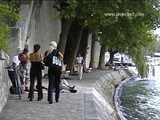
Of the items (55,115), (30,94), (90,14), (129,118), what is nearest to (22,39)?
(90,14)

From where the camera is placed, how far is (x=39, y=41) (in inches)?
1233

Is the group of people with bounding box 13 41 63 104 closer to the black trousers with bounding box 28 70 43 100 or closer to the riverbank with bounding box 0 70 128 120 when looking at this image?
the black trousers with bounding box 28 70 43 100

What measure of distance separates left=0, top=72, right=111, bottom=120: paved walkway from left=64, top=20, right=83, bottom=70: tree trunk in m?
13.2

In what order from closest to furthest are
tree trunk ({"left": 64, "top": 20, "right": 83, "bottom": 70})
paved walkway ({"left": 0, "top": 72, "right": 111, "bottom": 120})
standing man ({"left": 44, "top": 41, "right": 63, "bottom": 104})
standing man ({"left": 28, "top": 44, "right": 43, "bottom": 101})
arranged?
paved walkway ({"left": 0, "top": 72, "right": 111, "bottom": 120}), standing man ({"left": 44, "top": 41, "right": 63, "bottom": 104}), standing man ({"left": 28, "top": 44, "right": 43, "bottom": 101}), tree trunk ({"left": 64, "top": 20, "right": 83, "bottom": 70})

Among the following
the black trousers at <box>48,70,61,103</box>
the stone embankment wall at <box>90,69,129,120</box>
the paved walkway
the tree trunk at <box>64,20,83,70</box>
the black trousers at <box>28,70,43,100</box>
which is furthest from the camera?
the tree trunk at <box>64,20,83,70</box>

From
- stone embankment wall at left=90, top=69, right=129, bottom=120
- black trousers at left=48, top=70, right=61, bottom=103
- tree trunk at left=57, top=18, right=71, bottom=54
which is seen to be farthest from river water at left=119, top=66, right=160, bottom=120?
black trousers at left=48, top=70, right=61, bottom=103

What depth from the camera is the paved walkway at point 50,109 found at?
14.3m

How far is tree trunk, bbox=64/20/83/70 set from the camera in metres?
32.3

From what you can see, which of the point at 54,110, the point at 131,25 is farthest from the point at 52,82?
the point at 131,25

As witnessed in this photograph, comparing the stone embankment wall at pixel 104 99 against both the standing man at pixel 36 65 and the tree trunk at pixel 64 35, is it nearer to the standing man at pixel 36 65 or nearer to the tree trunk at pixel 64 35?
the standing man at pixel 36 65

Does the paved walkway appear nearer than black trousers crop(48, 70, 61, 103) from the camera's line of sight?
Yes

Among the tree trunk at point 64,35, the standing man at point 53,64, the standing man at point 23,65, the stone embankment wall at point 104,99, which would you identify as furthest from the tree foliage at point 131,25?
the standing man at point 53,64

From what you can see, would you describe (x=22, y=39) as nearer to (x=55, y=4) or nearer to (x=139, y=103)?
(x=55, y=4)

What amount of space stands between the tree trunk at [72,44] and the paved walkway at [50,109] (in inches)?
519
